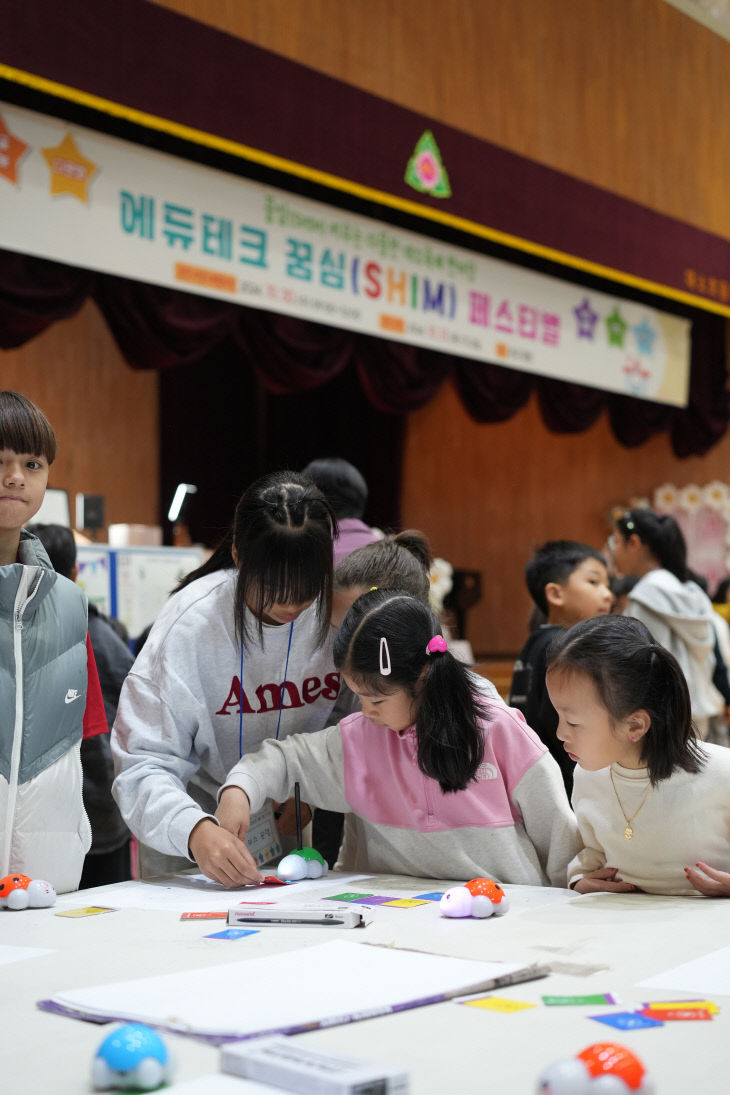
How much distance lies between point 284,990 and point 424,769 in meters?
0.74

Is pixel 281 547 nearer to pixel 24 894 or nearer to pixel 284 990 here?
pixel 24 894

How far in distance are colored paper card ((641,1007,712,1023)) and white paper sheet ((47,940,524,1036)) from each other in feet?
0.55

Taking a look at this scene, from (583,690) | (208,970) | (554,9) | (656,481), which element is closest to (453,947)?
(208,970)

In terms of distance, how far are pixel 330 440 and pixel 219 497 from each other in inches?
32.8

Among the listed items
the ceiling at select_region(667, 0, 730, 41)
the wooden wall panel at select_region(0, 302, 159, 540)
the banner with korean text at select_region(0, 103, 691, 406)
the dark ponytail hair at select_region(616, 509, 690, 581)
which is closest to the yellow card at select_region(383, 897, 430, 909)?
the dark ponytail hair at select_region(616, 509, 690, 581)

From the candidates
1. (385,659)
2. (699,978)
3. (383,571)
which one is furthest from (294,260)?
(699,978)

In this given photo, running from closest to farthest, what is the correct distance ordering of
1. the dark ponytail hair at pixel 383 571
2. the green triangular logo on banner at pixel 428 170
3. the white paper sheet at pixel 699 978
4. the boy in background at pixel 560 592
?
1. the white paper sheet at pixel 699 978
2. the dark ponytail hair at pixel 383 571
3. the boy in background at pixel 560 592
4. the green triangular logo on banner at pixel 428 170

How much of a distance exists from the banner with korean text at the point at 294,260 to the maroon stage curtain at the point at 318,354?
450mm

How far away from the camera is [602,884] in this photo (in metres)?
1.78

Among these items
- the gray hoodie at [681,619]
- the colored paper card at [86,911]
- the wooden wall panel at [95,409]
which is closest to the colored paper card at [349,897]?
the colored paper card at [86,911]

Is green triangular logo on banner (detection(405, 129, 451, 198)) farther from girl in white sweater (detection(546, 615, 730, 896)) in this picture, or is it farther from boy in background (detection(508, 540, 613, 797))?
girl in white sweater (detection(546, 615, 730, 896))

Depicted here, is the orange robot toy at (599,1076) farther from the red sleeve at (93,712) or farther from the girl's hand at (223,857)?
the red sleeve at (93,712)

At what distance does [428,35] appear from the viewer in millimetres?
5125

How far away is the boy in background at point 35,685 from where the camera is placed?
178 centimetres
